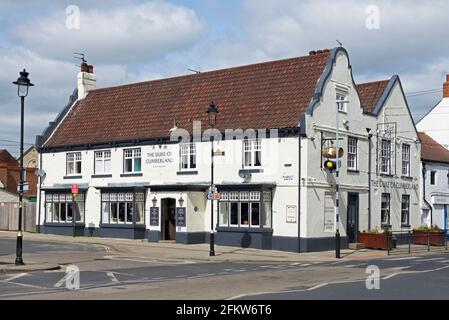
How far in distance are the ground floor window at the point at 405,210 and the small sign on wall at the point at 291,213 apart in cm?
1078

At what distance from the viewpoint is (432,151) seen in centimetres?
4741

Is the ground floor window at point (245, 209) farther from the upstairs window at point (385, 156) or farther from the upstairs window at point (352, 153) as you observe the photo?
the upstairs window at point (385, 156)

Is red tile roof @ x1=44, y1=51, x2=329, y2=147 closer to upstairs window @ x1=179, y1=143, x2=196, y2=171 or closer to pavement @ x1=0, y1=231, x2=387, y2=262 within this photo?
upstairs window @ x1=179, y1=143, x2=196, y2=171

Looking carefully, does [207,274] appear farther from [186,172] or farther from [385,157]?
[385,157]

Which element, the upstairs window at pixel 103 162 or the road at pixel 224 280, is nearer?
the road at pixel 224 280

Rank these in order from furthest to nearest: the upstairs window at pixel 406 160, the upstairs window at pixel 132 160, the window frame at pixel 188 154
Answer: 1. the upstairs window at pixel 406 160
2. the upstairs window at pixel 132 160
3. the window frame at pixel 188 154

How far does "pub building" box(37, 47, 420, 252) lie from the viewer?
32656mm

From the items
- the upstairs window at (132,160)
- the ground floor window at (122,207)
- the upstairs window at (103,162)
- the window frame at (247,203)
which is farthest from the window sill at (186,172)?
the upstairs window at (103,162)

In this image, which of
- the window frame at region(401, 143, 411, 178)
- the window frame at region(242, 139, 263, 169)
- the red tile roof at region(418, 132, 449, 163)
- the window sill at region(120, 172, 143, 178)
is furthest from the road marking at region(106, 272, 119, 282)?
the red tile roof at region(418, 132, 449, 163)

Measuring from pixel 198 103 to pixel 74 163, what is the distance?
9.42 meters

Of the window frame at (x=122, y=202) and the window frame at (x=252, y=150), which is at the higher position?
the window frame at (x=252, y=150)

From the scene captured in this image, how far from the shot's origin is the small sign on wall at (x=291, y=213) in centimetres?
3203

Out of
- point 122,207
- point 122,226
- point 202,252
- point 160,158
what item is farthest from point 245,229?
point 122,207

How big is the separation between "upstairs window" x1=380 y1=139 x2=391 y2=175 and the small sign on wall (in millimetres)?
8250
